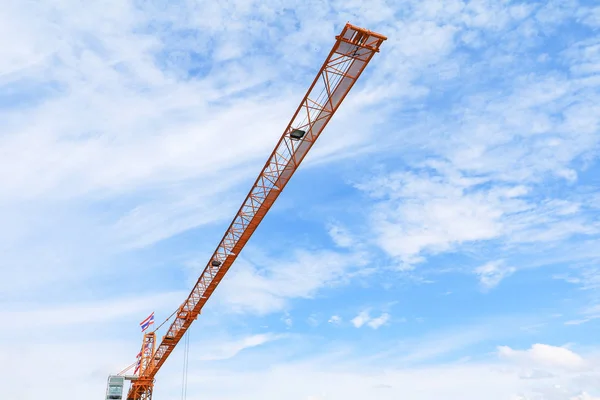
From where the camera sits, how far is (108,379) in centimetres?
5941

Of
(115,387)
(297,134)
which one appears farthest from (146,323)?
(297,134)

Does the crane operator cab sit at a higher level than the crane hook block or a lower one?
lower

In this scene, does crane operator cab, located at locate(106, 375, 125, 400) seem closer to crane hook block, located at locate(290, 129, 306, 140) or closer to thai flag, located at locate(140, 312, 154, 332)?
thai flag, located at locate(140, 312, 154, 332)

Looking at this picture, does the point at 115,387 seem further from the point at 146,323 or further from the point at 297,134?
the point at 297,134

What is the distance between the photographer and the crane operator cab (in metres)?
58.8

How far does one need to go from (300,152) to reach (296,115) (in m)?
3.84

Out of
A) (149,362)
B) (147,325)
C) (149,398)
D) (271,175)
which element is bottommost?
(149,398)

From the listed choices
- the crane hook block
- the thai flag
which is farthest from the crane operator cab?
the crane hook block

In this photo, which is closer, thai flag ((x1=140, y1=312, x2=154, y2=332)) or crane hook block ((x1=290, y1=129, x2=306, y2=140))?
crane hook block ((x1=290, y1=129, x2=306, y2=140))

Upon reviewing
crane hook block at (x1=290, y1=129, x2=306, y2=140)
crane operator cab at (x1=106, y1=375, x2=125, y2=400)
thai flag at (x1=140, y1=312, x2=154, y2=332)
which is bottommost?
crane operator cab at (x1=106, y1=375, x2=125, y2=400)

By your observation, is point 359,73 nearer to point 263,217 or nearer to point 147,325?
point 263,217

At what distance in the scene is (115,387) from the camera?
59469mm

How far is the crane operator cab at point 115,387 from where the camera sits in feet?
193

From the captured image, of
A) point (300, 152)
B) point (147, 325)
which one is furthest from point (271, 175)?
point (147, 325)
